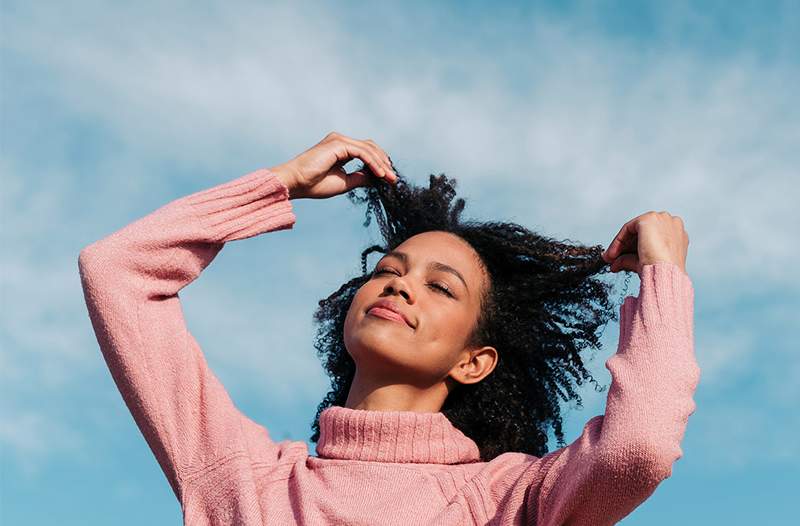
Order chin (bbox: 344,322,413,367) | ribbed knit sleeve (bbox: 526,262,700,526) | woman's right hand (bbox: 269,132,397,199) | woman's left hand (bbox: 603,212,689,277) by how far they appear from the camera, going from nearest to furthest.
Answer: ribbed knit sleeve (bbox: 526,262,700,526)
woman's left hand (bbox: 603,212,689,277)
chin (bbox: 344,322,413,367)
woman's right hand (bbox: 269,132,397,199)

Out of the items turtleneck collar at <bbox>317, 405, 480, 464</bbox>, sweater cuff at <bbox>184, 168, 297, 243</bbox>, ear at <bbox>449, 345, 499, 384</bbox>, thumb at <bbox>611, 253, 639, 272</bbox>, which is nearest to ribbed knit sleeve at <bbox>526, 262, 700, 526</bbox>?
thumb at <bbox>611, 253, 639, 272</bbox>

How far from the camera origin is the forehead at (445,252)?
4.76m

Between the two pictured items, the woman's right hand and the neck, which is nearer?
the neck

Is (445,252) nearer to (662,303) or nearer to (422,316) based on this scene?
(422,316)

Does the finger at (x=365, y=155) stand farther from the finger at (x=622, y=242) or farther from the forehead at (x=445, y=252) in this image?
the finger at (x=622, y=242)

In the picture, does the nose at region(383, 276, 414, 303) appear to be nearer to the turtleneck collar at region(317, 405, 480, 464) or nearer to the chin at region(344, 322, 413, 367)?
the chin at region(344, 322, 413, 367)

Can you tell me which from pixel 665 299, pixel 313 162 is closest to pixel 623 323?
pixel 665 299

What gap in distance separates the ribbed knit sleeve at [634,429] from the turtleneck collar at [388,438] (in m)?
0.47

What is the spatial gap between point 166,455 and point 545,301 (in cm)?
176

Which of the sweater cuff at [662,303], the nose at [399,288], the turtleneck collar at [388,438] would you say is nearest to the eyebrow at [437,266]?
the nose at [399,288]

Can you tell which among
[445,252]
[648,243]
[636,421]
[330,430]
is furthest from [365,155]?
[636,421]

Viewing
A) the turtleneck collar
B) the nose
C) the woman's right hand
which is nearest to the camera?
the turtleneck collar

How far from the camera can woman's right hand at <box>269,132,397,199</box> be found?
15.2 feet

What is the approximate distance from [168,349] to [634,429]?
1.63m
